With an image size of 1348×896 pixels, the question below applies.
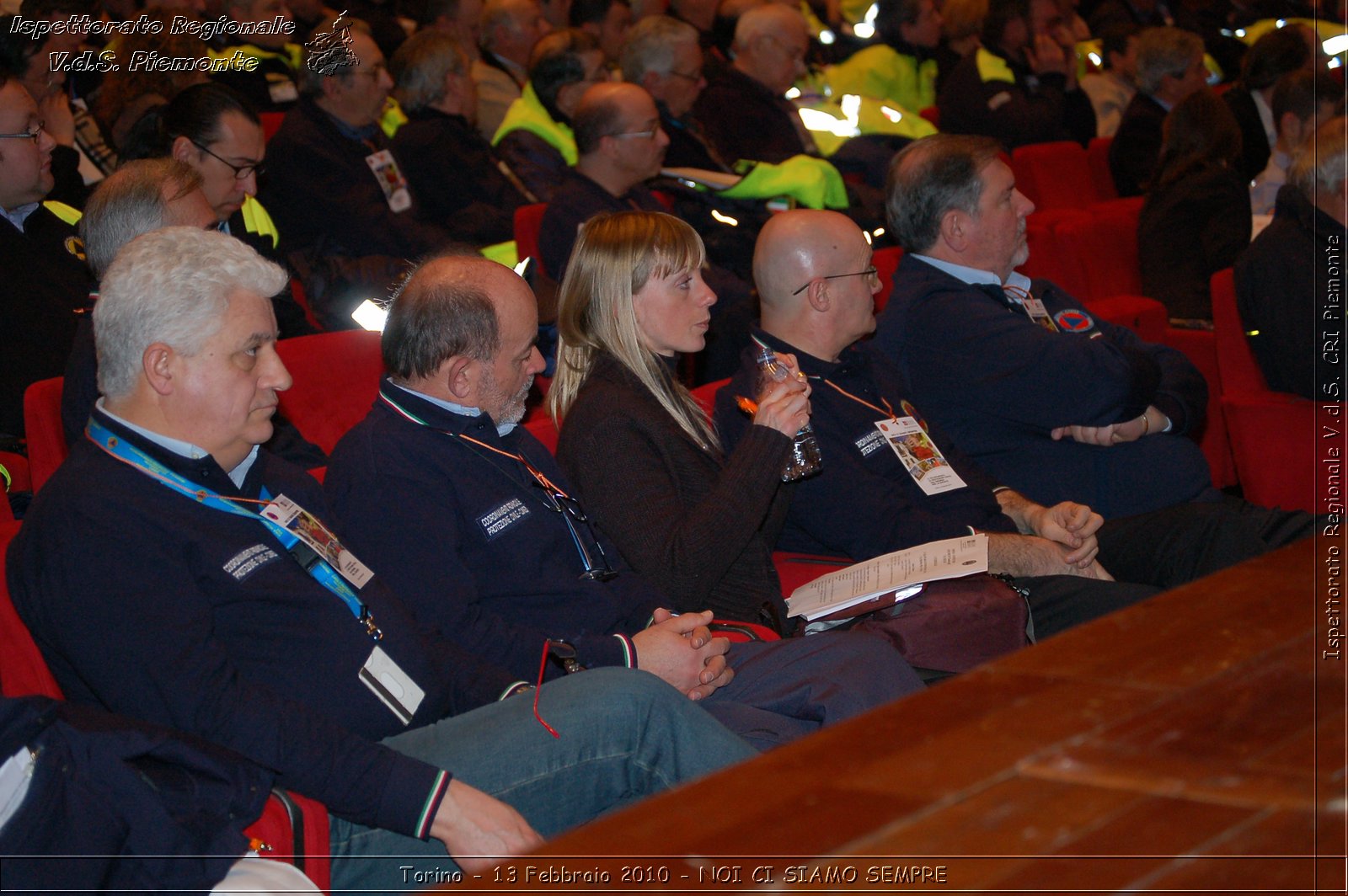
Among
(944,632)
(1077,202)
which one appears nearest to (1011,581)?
(944,632)

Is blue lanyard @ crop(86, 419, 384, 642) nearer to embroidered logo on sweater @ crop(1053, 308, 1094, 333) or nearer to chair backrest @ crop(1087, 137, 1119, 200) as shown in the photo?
embroidered logo on sweater @ crop(1053, 308, 1094, 333)

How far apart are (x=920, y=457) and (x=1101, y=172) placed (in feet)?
15.7

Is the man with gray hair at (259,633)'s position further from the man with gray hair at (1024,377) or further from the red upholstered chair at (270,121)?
the red upholstered chair at (270,121)

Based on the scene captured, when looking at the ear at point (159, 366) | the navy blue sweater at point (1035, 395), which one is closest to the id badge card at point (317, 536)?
the ear at point (159, 366)

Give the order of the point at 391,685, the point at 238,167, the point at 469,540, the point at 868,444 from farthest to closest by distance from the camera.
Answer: the point at 238,167
the point at 868,444
the point at 469,540
the point at 391,685

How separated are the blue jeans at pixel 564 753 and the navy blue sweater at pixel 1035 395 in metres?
1.66

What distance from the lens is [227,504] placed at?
6.15ft

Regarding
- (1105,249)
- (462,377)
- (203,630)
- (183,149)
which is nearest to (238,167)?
(183,149)

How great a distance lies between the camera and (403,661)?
6.61 ft

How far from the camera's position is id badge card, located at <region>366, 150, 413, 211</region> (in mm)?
4730

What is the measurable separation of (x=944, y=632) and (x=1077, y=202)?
16.2 feet

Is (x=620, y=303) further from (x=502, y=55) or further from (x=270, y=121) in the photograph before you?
(x=502, y=55)

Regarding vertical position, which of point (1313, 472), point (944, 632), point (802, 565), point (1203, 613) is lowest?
point (1313, 472)

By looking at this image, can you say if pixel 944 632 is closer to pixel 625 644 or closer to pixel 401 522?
pixel 625 644
